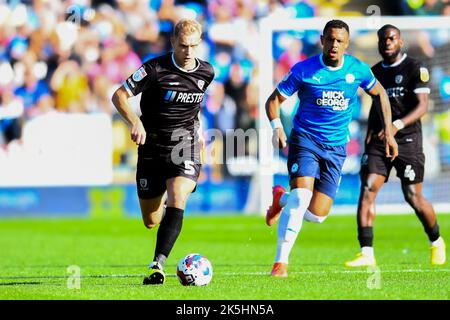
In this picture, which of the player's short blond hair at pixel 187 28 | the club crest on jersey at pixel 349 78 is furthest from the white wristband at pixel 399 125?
the player's short blond hair at pixel 187 28

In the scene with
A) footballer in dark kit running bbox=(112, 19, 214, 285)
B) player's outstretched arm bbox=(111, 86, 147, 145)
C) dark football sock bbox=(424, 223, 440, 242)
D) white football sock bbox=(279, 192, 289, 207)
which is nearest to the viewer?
player's outstretched arm bbox=(111, 86, 147, 145)

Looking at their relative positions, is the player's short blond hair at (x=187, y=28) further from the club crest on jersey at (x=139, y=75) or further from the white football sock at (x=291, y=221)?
the white football sock at (x=291, y=221)

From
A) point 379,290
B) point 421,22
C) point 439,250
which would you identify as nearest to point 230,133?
point 421,22

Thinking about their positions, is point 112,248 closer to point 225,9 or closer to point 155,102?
point 155,102

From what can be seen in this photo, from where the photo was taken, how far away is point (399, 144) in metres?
11.7

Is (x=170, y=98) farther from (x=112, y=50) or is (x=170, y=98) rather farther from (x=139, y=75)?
(x=112, y=50)

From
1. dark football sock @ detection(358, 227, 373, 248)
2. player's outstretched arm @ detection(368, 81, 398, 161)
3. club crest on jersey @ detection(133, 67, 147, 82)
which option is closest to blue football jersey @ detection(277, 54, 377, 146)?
player's outstretched arm @ detection(368, 81, 398, 161)

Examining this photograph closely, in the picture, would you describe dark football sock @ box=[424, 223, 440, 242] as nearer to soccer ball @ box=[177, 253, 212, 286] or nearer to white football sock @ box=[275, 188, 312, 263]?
white football sock @ box=[275, 188, 312, 263]

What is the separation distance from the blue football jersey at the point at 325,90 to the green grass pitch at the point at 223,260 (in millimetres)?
1465

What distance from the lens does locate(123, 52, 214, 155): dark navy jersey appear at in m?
9.30

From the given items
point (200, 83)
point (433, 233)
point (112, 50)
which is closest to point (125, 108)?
point (200, 83)

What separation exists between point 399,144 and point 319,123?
7.11ft

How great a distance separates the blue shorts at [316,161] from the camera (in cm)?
969

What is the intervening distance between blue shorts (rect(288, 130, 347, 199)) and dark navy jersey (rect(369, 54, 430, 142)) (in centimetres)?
165
